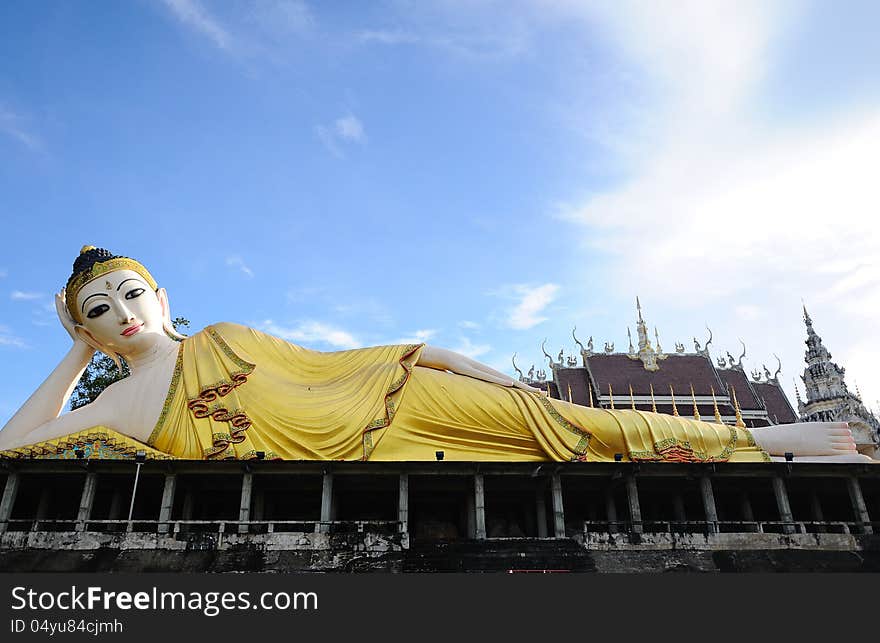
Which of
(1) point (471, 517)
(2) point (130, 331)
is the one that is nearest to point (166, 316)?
(2) point (130, 331)

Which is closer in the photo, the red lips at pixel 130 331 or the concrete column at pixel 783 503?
the concrete column at pixel 783 503

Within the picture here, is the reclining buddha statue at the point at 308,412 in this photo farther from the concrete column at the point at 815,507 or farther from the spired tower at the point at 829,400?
the spired tower at the point at 829,400

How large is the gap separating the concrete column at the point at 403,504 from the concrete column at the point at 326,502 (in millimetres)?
1419

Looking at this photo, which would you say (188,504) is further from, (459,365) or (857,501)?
(857,501)

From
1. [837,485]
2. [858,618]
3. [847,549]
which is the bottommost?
[858,618]

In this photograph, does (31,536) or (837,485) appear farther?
(837,485)

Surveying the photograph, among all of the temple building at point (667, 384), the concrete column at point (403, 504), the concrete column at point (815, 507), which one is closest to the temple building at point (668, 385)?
the temple building at point (667, 384)

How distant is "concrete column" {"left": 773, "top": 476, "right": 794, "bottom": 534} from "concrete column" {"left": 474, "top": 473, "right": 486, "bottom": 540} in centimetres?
648

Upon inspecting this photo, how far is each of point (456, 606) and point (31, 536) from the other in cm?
881

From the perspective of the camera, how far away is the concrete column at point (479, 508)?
1448cm

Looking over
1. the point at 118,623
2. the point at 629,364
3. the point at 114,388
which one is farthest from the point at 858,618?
the point at 629,364

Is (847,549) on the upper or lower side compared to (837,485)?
lower

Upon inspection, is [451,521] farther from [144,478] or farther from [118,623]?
[118,623]

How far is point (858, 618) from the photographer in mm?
9008
